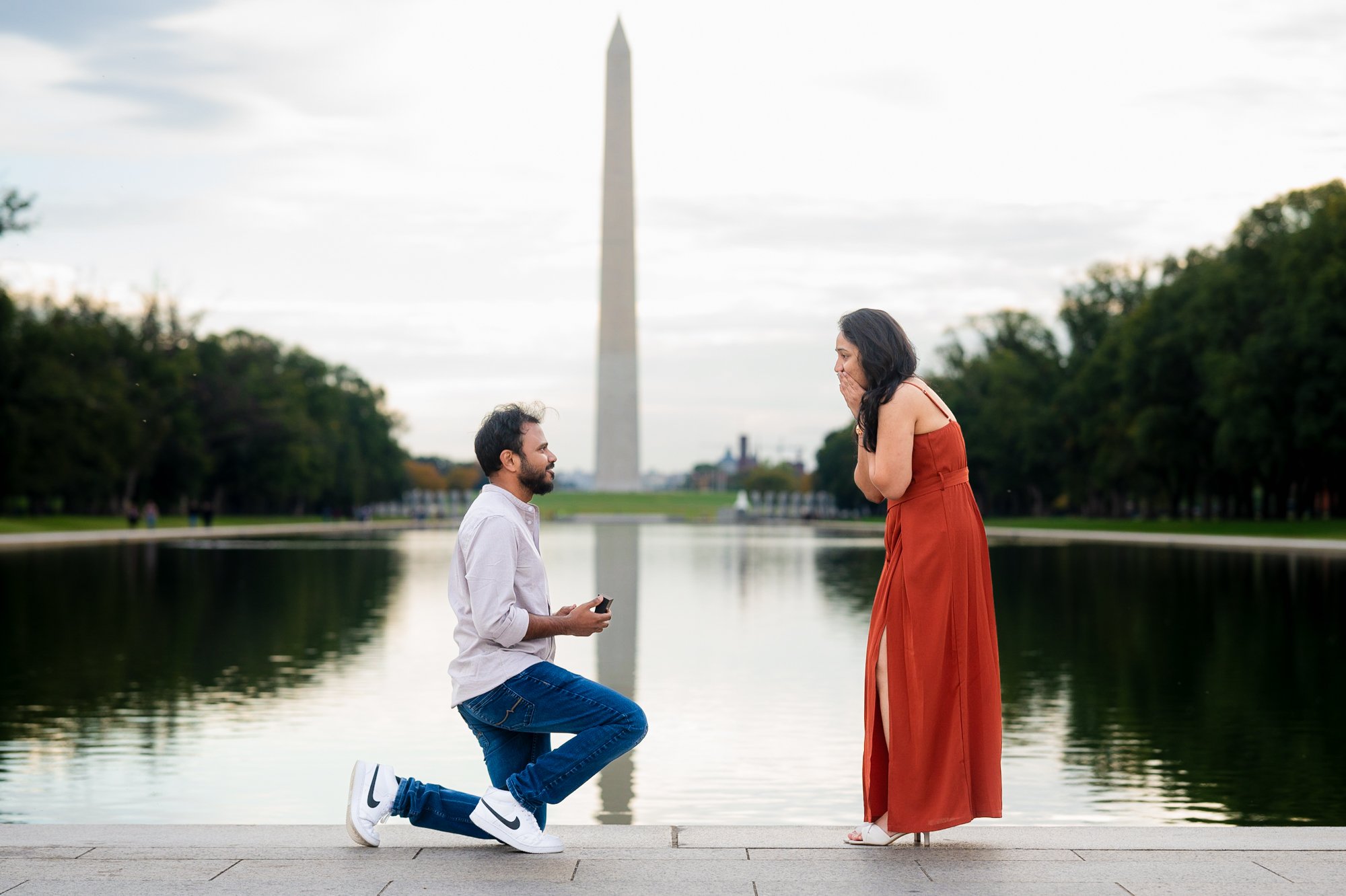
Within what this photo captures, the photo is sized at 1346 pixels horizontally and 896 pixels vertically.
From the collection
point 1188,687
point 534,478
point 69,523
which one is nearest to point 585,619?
point 534,478

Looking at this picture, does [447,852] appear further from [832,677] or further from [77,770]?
[832,677]

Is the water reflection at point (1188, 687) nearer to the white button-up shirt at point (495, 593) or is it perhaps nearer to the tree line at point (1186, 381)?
the white button-up shirt at point (495, 593)

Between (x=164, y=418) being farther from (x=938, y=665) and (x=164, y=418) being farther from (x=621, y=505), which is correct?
(x=938, y=665)

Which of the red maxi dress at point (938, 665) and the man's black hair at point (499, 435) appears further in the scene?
the red maxi dress at point (938, 665)

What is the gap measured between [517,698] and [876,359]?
1.65 m

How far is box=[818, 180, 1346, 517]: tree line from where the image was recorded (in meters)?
49.8

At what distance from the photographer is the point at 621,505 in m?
71.2

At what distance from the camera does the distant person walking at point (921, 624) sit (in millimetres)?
5320

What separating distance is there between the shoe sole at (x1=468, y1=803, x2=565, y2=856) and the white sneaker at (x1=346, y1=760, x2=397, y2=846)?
310 mm

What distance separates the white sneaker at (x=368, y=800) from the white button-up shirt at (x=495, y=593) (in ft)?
1.14

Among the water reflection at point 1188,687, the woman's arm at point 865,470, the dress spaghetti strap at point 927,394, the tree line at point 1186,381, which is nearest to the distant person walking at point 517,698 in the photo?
the woman's arm at point 865,470

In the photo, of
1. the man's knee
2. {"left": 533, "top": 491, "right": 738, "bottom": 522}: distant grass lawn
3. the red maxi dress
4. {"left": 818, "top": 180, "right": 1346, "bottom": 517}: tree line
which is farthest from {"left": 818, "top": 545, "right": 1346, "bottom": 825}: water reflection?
{"left": 533, "top": 491, "right": 738, "bottom": 522}: distant grass lawn

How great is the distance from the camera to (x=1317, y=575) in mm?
Result: 26844

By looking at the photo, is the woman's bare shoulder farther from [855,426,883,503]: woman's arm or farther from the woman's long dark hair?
[855,426,883,503]: woman's arm
